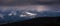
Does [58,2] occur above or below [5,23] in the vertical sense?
above

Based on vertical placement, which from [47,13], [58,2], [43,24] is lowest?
[43,24]

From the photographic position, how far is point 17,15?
1.35 metres

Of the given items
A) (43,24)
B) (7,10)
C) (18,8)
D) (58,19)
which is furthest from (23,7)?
(58,19)

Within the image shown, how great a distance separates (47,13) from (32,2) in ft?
0.61

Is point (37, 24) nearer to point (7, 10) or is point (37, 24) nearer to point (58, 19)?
point (58, 19)

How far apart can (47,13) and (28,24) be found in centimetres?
22

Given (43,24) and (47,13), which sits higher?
(47,13)

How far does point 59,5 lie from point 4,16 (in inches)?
22.1

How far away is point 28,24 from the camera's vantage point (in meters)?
1.36

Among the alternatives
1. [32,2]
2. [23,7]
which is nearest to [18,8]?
[23,7]

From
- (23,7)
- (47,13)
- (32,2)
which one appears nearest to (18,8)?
(23,7)

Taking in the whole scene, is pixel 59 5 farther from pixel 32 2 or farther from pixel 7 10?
pixel 7 10

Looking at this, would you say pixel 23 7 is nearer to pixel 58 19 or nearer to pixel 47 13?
pixel 47 13

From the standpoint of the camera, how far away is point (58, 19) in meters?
1.36
